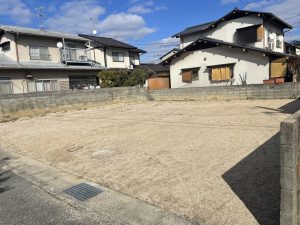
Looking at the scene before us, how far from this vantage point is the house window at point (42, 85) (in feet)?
61.4

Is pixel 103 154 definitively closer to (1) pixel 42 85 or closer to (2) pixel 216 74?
(2) pixel 216 74

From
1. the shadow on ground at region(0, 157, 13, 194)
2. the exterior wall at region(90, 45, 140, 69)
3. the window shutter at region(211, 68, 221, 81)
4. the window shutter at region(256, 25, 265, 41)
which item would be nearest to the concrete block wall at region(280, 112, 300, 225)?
the shadow on ground at region(0, 157, 13, 194)

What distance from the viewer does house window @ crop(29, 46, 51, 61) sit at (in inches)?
794

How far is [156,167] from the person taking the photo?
4770 mm

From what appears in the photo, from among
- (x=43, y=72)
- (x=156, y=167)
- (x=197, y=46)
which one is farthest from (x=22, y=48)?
(x=156, y=167)

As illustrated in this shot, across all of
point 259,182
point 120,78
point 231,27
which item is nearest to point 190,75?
point 120,78

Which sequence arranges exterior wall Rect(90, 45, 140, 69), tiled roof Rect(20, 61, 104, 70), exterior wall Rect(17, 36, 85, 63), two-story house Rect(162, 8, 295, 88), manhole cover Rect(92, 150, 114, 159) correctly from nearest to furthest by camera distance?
manhole cover Rect(92, 150, 114, 159)
two-story house Rect(162, 8, 295, 88)
tiled roof Rect(20, 61, 104, 70)
exterior wall Rect(17, 36, 85, 63)
exterior wall Rect(90, 45, 140, 69)

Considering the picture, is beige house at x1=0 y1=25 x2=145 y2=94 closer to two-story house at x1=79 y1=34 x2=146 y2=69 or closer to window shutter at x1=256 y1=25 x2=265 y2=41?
two-story house at x1=79 y1=34 x2=146 y2=69

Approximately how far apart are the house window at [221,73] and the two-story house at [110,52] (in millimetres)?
11032

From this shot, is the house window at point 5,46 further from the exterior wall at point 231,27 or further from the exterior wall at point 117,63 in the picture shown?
the exterior wall at point 231,27

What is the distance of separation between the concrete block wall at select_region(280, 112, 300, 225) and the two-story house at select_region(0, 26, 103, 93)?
59.5ft

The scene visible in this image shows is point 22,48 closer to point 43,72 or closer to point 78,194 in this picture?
point 43,72

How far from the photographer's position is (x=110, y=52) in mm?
26250

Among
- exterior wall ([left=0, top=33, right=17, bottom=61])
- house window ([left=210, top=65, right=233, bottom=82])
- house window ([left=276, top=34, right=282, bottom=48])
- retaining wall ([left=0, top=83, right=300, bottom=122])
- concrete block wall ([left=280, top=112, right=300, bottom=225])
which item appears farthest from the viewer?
house window ([left=276, top=34, right=282, bottom=48])
